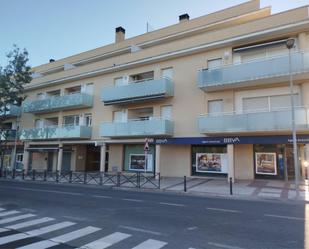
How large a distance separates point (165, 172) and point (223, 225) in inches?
563

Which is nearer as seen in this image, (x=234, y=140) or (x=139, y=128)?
(x=234, y=140)

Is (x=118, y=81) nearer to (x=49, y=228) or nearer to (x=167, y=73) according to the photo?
(x=167, y=73)

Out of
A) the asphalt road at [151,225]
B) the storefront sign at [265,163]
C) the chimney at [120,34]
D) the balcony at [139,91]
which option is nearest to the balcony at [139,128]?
the balcony at [139,91]

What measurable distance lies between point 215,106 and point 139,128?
612 cm

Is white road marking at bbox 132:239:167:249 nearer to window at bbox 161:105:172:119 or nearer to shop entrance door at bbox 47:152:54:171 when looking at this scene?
window at bbox 161:105:172:119

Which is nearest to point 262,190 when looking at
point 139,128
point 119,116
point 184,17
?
point 139,128

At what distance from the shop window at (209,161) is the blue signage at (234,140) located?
1.33m

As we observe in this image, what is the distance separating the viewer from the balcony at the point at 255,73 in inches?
599

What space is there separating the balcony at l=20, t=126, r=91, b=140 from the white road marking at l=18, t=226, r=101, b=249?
18.6m

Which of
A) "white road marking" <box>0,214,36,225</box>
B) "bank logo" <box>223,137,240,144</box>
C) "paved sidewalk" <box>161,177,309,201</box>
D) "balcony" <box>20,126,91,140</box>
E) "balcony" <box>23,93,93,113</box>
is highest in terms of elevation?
"balcony" <box>23,93,93,113</box>

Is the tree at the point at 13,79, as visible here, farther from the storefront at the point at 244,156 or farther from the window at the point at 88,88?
Result: the storefront at the point at 244,156

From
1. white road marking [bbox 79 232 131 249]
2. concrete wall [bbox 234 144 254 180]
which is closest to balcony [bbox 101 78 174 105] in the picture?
concrete wall [bbox 234 144 254 180]

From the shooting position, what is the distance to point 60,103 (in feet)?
86.8

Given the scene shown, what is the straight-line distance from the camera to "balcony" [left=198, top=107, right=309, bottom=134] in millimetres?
14870
